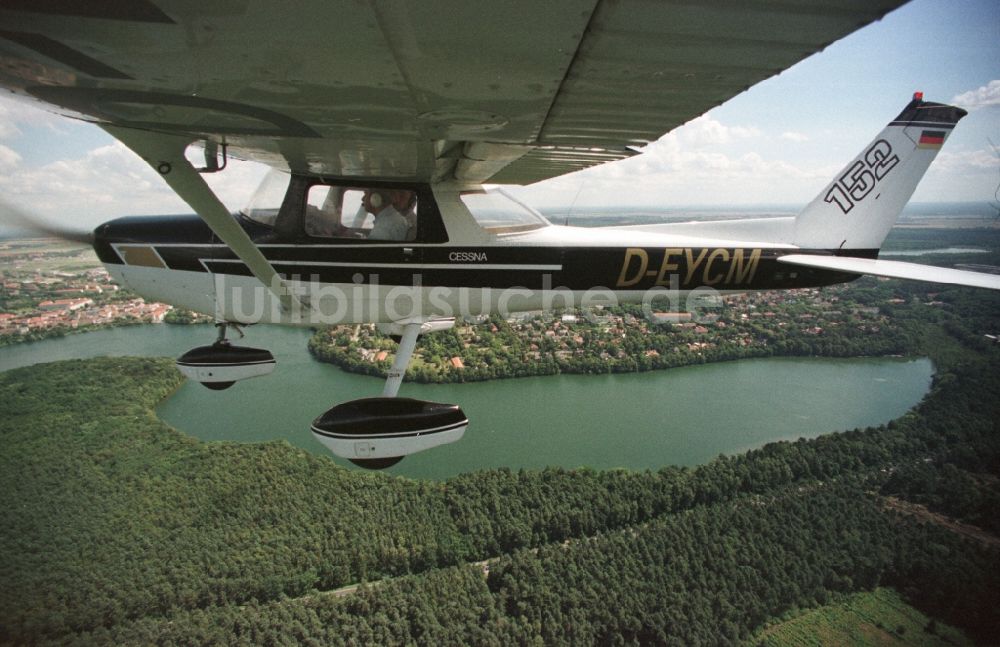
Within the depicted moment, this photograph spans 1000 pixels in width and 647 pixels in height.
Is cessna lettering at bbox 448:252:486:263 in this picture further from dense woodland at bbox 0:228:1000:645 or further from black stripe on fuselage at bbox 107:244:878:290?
dense woodland at bbox 0:228:1000:645

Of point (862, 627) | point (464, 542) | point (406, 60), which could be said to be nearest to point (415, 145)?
point (406, 60)

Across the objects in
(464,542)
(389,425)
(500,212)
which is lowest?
(464,542)

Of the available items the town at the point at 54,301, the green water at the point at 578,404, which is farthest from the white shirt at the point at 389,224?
the town at the point at 54,301

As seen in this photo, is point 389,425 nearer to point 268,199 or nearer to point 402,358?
point 402,358

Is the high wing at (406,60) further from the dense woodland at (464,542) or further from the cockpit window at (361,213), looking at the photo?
the dense woodland at (464,542)

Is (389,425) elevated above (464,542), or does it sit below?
above

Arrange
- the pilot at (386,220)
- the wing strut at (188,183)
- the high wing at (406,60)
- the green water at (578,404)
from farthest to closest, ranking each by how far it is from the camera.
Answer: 1. the green water at (578,404)
2. the pilot at (386,220)
3. the wing strut at (188,183)
4. the high wing at (406,60)
